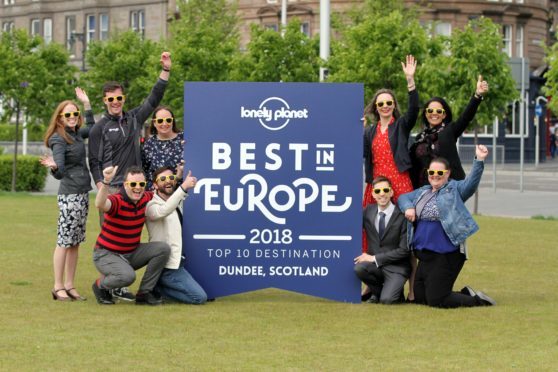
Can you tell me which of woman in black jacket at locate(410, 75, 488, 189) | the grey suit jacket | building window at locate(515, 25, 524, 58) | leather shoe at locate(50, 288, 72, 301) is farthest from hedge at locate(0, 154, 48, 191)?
building window at locate(515, 25, 524, 58)

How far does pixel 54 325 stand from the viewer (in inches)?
424

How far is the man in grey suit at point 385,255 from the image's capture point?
12.3m

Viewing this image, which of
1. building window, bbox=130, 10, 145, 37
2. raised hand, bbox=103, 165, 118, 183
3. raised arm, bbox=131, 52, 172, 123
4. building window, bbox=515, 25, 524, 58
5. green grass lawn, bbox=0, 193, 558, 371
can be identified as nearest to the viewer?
green grass lawn, bbox=0, 193, 558, 371

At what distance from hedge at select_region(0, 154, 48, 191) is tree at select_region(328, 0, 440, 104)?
7.95 metres

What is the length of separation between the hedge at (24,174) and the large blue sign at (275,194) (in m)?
22.5

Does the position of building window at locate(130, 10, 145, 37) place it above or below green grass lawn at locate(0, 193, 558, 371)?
above

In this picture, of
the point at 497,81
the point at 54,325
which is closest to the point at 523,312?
the point at 54,325

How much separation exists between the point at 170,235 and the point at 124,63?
1045 inches

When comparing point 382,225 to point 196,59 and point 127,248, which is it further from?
point 196,59

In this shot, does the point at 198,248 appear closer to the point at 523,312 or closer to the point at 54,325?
the point at 54,325

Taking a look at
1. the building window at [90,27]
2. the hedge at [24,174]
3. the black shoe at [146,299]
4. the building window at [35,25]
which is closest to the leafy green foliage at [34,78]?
the hedge at [24,174]

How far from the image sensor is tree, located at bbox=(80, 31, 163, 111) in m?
37.8

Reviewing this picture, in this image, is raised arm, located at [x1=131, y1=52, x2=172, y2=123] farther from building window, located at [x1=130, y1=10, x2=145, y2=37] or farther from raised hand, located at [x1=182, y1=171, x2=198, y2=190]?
building window, located at [x1=130, y1=10, x2=145, y2=37]

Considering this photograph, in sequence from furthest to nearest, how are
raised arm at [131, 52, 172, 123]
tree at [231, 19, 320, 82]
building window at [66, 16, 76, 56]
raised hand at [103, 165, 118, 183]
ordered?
1. building window at [66, 16, 76, 56]
2. tree at [231, 19, 320, 82]
3. raised arm at [131, 52, 172, 123]
4. raised hand at [103, 165, 118, 183]
